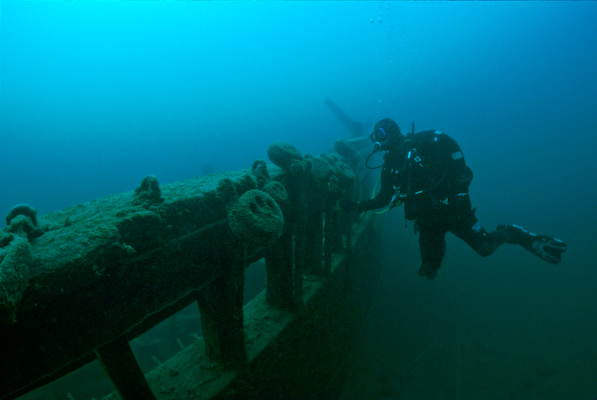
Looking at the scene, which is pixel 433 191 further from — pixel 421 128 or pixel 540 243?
pixel 421 128

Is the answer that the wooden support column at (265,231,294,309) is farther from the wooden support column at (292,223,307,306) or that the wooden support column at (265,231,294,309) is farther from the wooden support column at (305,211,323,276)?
the wooden support column at (305,211,323,276)

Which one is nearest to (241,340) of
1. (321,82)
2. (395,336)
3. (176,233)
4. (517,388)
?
(176,233)

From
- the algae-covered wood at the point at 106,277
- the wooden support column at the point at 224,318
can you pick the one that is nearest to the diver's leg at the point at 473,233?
the wooden support column at the point at 224,318

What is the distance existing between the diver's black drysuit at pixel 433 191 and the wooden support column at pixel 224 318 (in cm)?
258

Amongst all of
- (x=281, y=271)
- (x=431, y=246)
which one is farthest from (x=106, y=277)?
(x=431, y=246)

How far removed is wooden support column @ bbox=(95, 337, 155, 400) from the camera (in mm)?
1329

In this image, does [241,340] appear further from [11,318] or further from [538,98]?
[538,98]

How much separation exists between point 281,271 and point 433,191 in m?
2.61

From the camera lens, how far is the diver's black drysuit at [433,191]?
158 inches

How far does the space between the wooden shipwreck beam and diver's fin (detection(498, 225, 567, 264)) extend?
4241 mm

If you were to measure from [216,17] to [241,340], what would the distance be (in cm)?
14874

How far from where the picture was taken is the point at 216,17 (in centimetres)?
12294

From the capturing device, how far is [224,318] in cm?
185

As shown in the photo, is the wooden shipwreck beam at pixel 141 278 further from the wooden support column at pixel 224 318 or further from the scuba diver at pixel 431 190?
the scuba diver at pixel 431 190
